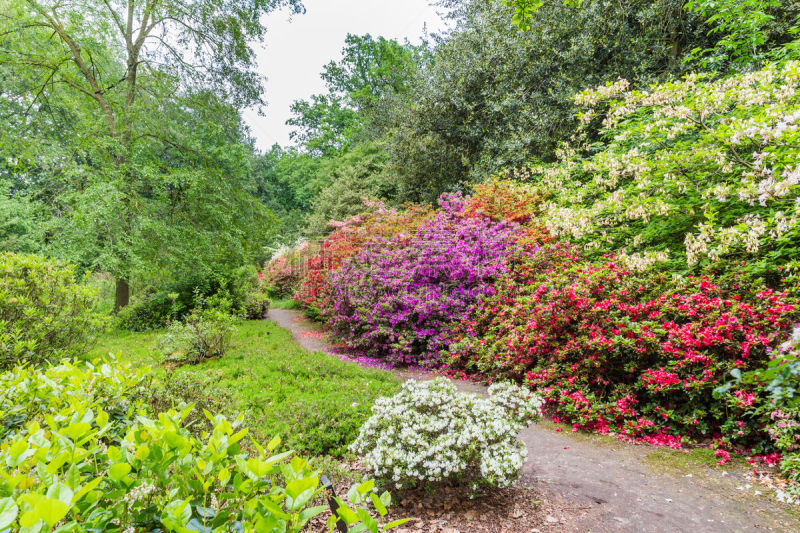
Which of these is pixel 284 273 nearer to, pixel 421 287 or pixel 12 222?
pixel 12 222

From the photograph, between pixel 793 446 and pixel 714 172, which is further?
pixel 714 172

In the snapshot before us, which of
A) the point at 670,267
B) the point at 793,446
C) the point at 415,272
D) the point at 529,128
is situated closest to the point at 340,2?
the point at 529,128

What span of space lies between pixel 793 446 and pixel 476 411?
226 centimetres

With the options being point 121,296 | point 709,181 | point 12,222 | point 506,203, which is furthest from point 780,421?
point 12,222

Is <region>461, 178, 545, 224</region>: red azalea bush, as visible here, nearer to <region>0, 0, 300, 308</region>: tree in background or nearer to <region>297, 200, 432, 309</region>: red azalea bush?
<region>297, 200, 432, 309</region>: red azalea bush

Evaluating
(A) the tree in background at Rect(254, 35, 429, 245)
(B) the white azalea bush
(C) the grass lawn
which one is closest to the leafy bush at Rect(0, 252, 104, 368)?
(C) the grass lawn

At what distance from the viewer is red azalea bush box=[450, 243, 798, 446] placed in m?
3.35

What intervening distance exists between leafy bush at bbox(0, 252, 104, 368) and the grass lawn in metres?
0.79

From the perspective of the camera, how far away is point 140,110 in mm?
9383

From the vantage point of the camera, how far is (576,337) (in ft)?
14.9

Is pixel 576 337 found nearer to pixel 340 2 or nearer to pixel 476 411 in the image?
pixel 476 411

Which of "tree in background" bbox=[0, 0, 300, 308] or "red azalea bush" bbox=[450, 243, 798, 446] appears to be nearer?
"red azalea bush" bbox=[450, 243, 798, 446]

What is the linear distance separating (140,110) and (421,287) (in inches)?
326

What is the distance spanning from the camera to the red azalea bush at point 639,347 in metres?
3.35
